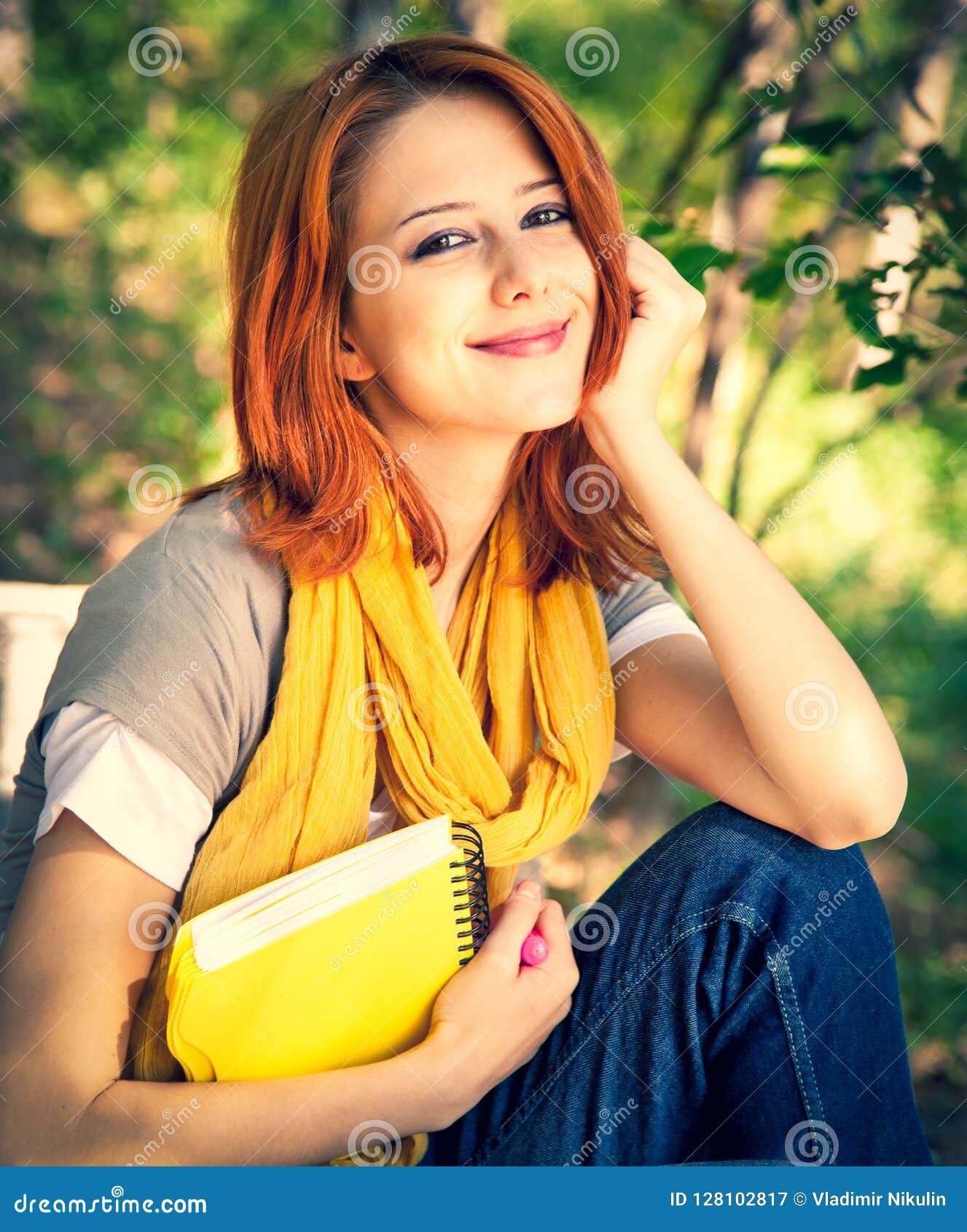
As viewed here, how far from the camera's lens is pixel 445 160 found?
1456 millimetres

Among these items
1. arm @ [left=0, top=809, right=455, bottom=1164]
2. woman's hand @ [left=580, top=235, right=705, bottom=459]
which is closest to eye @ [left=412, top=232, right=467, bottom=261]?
woman's hand @ [left=580, top=235, right=705, bottom=459]

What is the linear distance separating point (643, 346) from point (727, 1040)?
935 millimetres

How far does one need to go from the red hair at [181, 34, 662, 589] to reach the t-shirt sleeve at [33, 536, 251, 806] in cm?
13

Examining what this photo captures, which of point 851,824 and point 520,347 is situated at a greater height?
point 520,347

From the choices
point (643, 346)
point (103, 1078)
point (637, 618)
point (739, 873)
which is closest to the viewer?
point (103, 1078)

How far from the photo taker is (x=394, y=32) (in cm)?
239

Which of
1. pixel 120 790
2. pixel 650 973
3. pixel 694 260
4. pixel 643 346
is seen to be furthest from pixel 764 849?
pixel 694 260

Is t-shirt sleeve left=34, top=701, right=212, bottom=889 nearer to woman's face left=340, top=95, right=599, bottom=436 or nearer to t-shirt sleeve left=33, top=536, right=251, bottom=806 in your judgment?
t-shirt sleeve left=33, top=536, right=251, bottom=806

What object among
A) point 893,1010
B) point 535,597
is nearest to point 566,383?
point 535,597

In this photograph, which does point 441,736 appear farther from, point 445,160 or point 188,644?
point 445,160

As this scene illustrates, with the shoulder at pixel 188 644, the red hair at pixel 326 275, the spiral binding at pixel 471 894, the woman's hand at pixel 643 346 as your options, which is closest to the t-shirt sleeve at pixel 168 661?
the shoulder at pixel 188 644

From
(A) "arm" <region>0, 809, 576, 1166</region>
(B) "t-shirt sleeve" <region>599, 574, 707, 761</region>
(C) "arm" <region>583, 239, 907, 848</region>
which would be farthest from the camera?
(B) "t-shirt sleeve" <region>599, 574, 707, 761</region>

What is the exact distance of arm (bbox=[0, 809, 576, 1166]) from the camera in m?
1.22

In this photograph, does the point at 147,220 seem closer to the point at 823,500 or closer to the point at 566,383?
the point at 823,500
